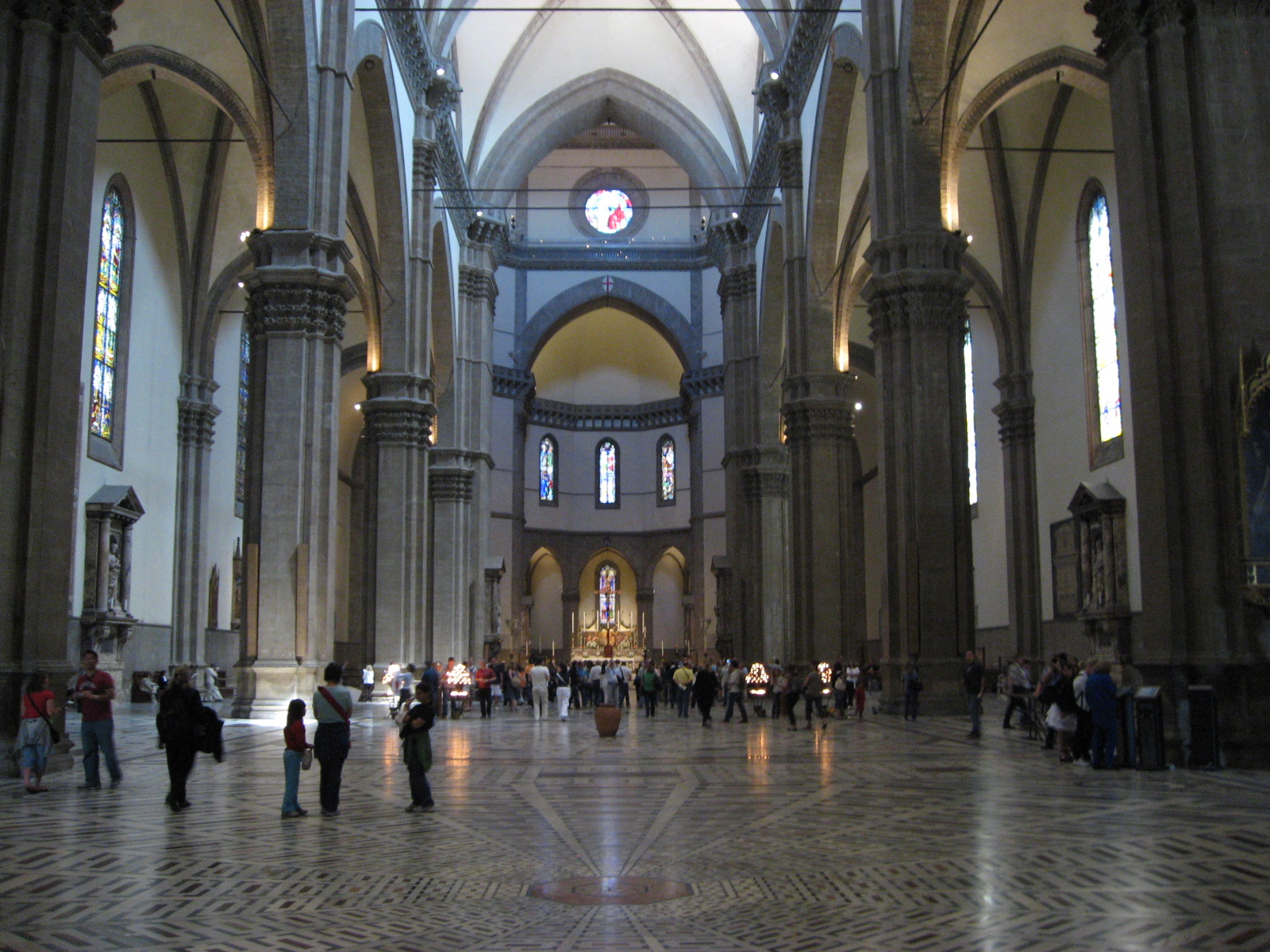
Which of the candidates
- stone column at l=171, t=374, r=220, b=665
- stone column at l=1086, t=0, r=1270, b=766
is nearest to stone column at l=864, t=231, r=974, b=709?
stone column at l=1086, t=0, r=1270, b=766

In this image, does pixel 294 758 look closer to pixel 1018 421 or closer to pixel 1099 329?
pixel 1099 329

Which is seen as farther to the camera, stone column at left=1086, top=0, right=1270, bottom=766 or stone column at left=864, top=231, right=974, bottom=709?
stone column at left=864, top=231, right=974, bottom=709

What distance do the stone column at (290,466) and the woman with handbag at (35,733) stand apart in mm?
8813

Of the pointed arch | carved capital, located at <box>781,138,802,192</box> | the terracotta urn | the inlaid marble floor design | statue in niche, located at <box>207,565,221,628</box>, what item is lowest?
the inlaid marble floor design

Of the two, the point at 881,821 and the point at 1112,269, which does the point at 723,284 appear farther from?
the point at 881,821

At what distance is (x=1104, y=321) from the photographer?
2661 centimetres

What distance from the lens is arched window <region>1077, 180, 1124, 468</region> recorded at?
2609 centimetres

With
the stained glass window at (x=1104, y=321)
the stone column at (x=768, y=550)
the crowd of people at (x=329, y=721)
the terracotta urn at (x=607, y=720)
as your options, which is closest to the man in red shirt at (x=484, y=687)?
the crowd of people at (x=329, y=721)

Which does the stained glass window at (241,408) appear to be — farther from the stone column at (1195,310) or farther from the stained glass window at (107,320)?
the stone column at (1195,310)

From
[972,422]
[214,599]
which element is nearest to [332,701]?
[214,599]

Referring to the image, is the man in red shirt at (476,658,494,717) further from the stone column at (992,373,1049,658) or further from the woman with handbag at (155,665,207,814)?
the woman with handbag at (155,665,207,814)

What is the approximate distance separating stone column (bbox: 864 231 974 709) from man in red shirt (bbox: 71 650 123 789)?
12.5 m

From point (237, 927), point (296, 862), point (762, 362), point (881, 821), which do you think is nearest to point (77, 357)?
point (296, 862)

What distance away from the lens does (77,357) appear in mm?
12031
